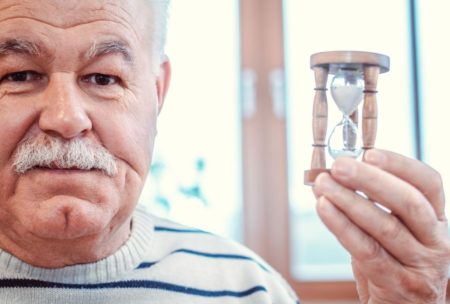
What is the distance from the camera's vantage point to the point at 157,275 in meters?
1.57

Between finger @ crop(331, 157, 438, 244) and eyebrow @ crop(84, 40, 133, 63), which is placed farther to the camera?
eyebrow @ crop(84, 40, 133, 63)

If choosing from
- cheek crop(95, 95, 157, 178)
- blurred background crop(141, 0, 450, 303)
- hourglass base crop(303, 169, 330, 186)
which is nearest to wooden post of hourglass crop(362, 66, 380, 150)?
hourglass base crop(303, 169, 330, 186)

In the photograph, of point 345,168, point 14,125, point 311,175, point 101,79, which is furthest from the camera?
point 101,79

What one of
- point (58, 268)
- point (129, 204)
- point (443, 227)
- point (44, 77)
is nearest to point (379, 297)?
point (443, 227)

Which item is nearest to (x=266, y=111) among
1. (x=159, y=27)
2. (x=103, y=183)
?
(x=159, y=27)

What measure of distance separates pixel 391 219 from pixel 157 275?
65 cm

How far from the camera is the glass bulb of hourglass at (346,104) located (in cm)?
129

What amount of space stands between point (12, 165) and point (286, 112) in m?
1.95

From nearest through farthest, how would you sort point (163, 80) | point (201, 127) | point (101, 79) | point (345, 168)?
point (345, 168), point (101, 79), point (163, 80), point (201, 127)

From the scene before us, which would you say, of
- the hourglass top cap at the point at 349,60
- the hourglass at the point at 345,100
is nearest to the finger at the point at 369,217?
the hourglass at the point at 345,100

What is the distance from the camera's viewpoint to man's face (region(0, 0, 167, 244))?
133 centimetres

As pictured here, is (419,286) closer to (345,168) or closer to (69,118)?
(345,168)

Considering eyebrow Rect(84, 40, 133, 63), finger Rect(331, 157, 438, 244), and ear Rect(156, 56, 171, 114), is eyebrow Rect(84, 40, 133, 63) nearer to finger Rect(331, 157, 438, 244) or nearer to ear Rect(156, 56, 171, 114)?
ear Rect(156, 56, 171, 114)

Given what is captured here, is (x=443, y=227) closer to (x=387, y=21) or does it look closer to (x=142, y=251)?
(x=142, y=251)
